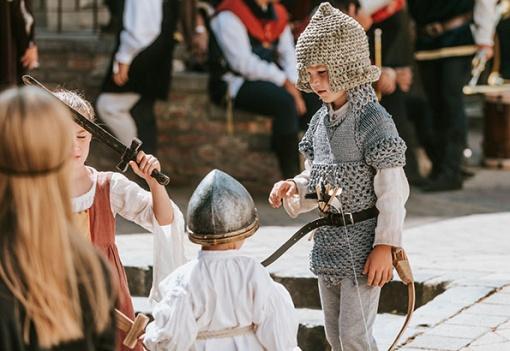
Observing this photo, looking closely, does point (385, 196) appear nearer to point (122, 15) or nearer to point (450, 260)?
point (450, 260)

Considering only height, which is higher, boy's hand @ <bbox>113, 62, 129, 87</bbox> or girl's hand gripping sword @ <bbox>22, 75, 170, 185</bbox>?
girl's hand gripping sword @ <bbox>22, 75, 170, 185</bbox>

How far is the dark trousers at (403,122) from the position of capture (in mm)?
10789

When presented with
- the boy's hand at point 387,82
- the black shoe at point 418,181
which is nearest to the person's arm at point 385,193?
the boy's hand at point 387,82

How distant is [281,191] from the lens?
17.3ft

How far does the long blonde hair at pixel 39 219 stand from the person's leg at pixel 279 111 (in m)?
7.38

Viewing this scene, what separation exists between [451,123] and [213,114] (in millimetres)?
1858

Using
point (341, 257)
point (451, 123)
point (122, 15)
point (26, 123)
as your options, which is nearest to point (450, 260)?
point (341, 257)

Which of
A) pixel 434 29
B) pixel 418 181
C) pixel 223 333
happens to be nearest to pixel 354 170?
pixel 223 333

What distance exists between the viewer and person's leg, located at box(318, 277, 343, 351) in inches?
206

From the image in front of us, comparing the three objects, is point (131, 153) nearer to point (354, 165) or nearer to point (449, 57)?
point (354, 165)

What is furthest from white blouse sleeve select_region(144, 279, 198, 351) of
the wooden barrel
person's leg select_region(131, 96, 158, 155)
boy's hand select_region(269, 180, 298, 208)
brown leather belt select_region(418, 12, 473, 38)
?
the wooden barrel

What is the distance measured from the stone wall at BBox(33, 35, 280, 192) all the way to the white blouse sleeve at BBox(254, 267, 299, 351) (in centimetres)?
665

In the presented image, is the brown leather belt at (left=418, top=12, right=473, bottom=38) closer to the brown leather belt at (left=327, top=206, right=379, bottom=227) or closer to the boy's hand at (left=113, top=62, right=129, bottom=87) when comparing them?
the boy's hand at (left=113, top=62, right=129, bottom=87)

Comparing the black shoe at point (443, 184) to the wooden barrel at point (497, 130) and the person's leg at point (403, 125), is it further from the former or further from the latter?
the wooden barrel at point (497, 130)
